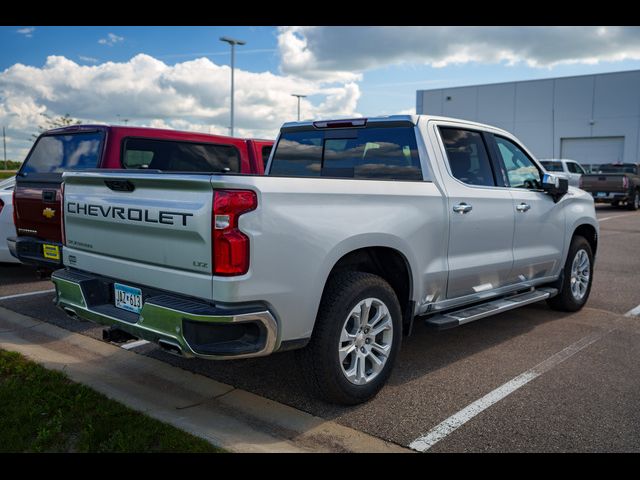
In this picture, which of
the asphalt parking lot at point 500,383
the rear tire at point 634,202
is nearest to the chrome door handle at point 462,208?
the asphalt parking lot at point 500,383

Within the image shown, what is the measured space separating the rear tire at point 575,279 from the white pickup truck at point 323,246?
0.78 meters

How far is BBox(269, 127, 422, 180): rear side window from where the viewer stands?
4605mm

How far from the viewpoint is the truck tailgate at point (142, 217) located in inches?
127

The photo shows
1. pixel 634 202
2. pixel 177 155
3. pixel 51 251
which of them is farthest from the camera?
pixel 634 202

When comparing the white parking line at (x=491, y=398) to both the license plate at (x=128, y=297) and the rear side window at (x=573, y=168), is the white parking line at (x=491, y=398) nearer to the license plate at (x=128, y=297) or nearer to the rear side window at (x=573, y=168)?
the license plate at (x=128, y=297)

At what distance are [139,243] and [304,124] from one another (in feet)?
7.09

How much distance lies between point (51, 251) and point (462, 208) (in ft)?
13.8

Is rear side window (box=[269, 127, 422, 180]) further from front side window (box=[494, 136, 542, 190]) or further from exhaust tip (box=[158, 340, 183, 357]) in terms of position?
exhaust tip (box=[158, 340, 183, 357])

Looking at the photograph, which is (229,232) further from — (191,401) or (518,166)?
(518,166)

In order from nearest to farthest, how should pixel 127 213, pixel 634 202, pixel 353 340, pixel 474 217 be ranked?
pixel 127 213, pixel 353 340, pixel 474 217, pixel 634 202

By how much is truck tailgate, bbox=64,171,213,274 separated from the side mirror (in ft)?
12.1

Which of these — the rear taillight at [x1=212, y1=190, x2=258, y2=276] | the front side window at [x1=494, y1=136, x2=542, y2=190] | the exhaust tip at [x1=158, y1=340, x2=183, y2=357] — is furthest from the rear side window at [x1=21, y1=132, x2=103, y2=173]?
the front side window at [x1=494, y1=136, x2=542, y2=190]

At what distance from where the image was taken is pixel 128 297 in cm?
374

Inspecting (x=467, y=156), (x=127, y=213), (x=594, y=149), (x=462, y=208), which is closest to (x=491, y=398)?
(x=462, y=208)
